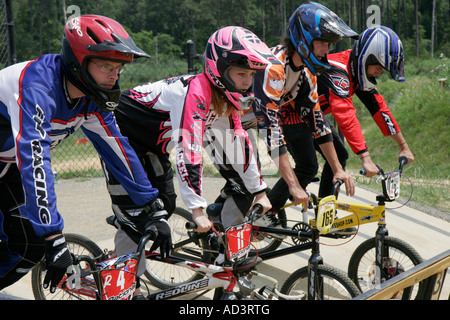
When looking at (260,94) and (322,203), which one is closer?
(322,203)

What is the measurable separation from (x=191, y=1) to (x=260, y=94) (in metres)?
76.8

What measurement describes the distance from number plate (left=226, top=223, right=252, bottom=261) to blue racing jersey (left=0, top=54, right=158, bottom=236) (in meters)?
0.57

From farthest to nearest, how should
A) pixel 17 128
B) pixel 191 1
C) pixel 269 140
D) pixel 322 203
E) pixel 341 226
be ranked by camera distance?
pixel 191 1, pixel 341 226, pixel 269 140, pixel 322 203, pixel 17 128

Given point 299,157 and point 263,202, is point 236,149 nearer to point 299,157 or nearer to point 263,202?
point 263,202

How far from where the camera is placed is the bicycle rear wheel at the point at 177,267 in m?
4.21

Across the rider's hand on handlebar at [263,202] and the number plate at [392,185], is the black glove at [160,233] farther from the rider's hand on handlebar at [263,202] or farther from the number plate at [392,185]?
the number plate at [392,185]

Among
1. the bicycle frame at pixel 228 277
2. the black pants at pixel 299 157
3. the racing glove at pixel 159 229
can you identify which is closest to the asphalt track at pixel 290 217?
the black pants at pixel 299 157

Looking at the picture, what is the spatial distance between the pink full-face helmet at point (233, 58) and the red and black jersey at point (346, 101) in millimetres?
1268

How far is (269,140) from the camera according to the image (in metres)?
3.83

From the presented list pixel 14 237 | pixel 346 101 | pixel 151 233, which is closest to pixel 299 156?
pixel 346 101

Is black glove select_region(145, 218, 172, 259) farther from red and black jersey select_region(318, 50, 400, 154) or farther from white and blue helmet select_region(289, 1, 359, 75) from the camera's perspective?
red and black jersey select_region(318, 50, 400, 154)

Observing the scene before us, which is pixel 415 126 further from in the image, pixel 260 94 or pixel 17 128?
pixel 17 128
